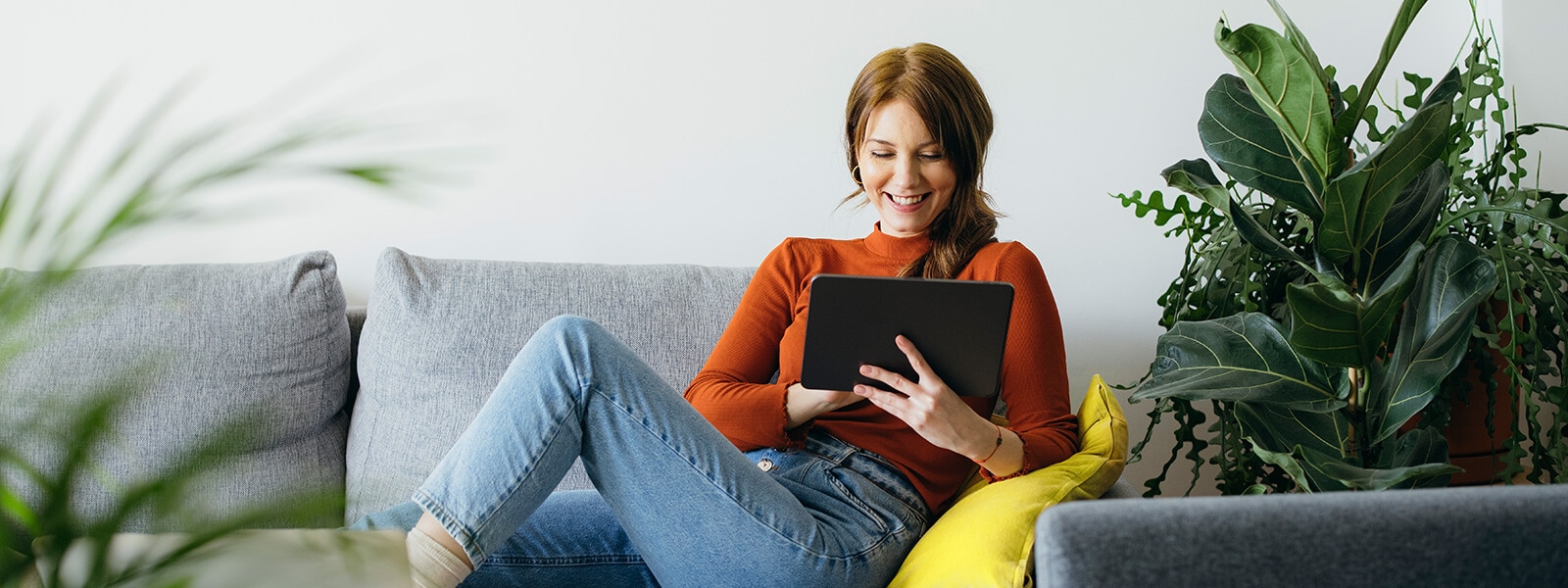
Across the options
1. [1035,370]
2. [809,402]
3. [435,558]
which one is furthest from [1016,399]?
[435,558]

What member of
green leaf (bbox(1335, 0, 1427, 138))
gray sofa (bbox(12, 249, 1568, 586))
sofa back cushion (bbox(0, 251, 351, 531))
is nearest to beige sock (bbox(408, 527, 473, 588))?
gray sofa (bbox(12, 249, 1568, 586))

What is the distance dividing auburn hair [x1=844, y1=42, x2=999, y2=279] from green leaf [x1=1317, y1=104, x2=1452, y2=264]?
0.48 meters

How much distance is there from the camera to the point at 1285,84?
1.08m

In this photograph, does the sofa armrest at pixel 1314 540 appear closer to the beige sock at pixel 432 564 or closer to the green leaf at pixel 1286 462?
the green leaf at pixel 1286 462

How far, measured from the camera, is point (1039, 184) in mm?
2090

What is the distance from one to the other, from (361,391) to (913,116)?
0.97 metres

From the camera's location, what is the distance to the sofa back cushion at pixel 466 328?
64.6 inches

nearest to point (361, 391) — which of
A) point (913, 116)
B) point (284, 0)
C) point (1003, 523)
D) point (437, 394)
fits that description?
point (437, 394)

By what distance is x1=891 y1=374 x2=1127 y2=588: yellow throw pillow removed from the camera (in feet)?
3.60

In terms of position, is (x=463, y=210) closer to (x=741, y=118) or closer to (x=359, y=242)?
(x=359, y=242)

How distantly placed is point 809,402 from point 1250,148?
0.59m

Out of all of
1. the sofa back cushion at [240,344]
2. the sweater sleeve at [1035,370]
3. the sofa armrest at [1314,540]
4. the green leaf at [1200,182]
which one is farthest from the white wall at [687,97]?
the sofa armrest at [1314,540]

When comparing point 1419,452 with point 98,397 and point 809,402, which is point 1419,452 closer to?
point 809,402

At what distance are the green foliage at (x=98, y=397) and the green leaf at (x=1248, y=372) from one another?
42.3 inches
